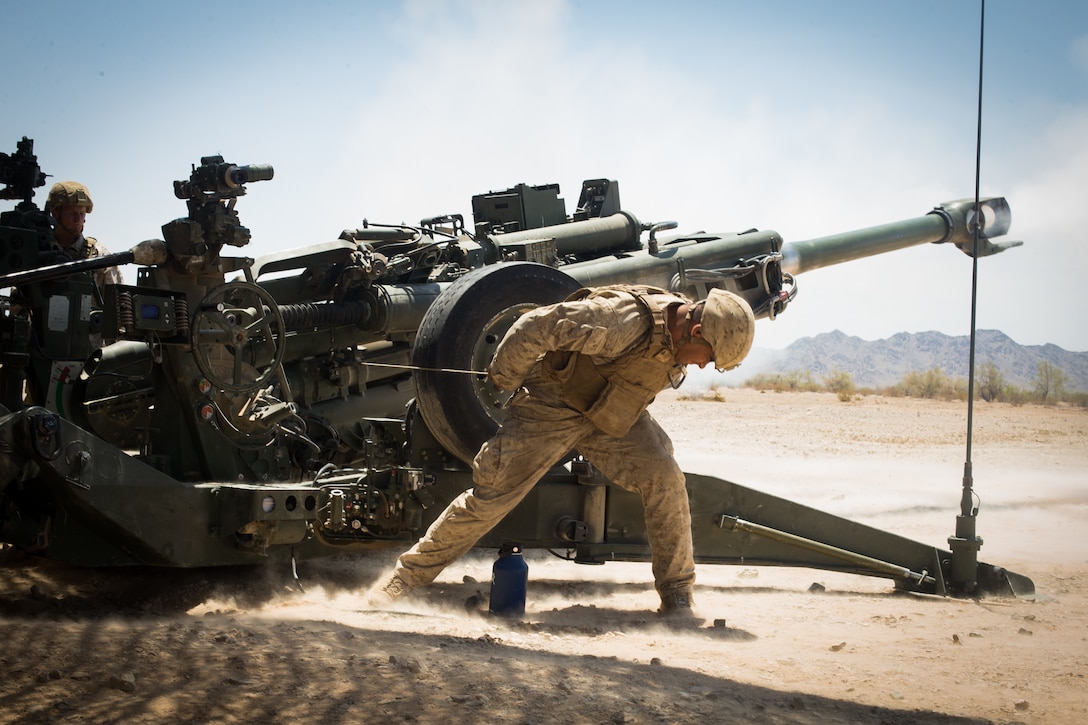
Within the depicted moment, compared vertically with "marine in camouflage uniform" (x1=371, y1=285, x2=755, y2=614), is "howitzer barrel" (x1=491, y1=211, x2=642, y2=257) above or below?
above

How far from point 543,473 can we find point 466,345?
806 millimetres

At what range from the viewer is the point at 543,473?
229 inches

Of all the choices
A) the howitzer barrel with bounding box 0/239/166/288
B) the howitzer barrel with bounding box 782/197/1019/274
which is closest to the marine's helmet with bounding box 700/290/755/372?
the howitzer barrel with bounding box 0/239/166/288

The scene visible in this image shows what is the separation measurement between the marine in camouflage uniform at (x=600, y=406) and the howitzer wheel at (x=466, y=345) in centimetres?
32

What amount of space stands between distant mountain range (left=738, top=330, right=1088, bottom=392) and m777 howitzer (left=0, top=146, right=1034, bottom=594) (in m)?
42.5

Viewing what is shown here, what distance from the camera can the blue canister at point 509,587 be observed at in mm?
5992

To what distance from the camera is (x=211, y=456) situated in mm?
5867

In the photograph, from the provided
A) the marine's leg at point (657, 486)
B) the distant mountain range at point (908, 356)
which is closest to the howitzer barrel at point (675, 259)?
the marine's leg at point (657, 486)

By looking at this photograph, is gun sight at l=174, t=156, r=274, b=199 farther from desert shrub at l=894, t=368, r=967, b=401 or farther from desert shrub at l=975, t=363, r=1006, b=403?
desert shrub at l=894, t=368, r=967, b=401

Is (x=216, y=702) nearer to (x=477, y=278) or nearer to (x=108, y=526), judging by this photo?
(x=108, y=526)

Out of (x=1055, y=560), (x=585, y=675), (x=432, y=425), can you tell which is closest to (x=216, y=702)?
(x=585, y=675)

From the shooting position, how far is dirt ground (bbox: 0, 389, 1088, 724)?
378 cm

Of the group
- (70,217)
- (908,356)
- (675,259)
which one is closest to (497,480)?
(675,259)

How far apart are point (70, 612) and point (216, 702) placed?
2179mm
